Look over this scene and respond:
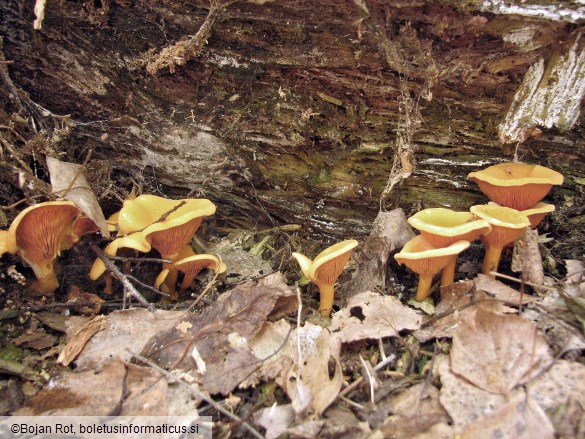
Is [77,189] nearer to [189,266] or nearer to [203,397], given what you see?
[189,266]

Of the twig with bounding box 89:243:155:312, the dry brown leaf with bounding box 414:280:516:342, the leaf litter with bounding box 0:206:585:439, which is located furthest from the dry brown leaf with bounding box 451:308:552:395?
the twig with bounding box 89:243:155:312

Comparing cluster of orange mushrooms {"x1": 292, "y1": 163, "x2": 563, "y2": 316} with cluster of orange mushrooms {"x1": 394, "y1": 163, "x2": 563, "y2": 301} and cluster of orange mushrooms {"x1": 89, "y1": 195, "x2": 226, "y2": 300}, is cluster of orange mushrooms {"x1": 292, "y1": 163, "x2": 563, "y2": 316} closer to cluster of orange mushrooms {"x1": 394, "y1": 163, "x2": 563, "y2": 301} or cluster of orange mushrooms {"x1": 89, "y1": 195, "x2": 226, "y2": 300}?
cluster of orange mushrooms {"x1": 394, "y1": 163, "x2": 563, "y2": 301}

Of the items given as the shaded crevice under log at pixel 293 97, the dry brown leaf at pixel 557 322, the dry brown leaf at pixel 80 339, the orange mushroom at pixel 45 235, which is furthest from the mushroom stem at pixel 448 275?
the orange mushroom at pixel 45 235

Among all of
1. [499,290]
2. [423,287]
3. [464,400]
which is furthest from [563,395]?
[423,287]

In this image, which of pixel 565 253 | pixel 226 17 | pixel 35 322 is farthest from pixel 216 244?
pixel 565 253

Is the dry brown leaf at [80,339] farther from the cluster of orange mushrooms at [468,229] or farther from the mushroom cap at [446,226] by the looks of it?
the mushroom cap at [446,226]

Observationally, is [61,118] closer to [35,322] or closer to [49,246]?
[49,246]

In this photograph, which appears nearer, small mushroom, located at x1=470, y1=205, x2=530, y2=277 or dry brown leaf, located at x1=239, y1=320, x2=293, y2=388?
dry brown leaf, located at x1=239, y1=320, x2=293, y2=388
